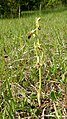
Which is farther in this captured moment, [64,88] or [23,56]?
[23,56]

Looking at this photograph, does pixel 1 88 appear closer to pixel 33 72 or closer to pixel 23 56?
pixel 33 72

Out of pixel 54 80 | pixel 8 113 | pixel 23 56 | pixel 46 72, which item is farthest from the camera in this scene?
pixel 23 56

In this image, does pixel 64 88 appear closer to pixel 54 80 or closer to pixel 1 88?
pixel 54 80

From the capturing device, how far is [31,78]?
1.90 m

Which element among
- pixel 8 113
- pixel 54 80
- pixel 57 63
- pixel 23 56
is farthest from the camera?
pixel 23 56

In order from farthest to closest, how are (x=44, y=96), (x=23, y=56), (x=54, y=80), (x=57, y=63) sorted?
(x=23, y=56) < (x=57, y=63) < (x=54, y=80) < (x=44, y=96)

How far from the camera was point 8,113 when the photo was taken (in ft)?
4.56

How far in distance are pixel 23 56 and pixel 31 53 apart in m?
0.16

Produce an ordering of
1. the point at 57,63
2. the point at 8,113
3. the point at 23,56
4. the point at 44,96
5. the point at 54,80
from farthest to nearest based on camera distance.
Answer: the point at 23,56 < the point at 57,63 < the point at 54,80 < the point at 44,96 < the point at 8,113

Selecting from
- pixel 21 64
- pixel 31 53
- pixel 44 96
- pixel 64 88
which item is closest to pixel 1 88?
pixel 44 96

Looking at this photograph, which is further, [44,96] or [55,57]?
[55,57]

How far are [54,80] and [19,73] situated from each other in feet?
0.85

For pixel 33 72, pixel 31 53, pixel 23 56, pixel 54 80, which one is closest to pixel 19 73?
pixel 33 72

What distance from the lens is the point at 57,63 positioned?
2.17 meters
